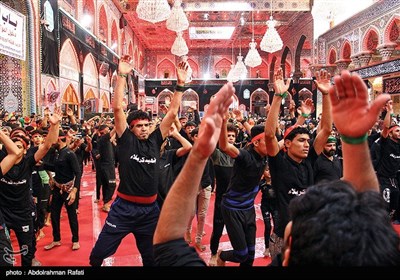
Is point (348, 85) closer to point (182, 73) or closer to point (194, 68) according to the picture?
point (182, 73)

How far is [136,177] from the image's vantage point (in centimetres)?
312

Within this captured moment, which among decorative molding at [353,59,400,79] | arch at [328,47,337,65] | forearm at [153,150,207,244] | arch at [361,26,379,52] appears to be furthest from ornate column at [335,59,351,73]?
forearm at [153,150,207,244]

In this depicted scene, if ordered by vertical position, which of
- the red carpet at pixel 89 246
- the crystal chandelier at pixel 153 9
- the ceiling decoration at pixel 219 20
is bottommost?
the red carpet at pixel 89 246

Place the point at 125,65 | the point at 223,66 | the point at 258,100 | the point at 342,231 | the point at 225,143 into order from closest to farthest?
1. the point at 342,231
2. the point at 225,143
3. the point at 125,65
4. the point at 258,100
5. the point at 223,66

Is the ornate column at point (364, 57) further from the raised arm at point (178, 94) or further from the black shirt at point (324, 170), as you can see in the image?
the raised arm at point (178, 94)

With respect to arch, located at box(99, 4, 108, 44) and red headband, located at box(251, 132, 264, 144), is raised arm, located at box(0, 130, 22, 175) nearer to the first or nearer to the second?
red headband, located at box(251, 132, 264, 144)

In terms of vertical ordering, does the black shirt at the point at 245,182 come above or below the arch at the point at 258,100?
below

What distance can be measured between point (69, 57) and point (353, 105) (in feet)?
43.6

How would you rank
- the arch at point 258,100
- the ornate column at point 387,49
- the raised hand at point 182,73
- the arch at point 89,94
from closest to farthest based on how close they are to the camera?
the raised hand at point 182,73 → the ornate column at point 387,49 → the arch at point 89,94 → the arch at point 258,100

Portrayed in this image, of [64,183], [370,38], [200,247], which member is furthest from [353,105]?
[370,38]

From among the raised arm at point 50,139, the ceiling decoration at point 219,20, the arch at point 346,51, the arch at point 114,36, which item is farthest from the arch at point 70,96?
the arch at point 346,51

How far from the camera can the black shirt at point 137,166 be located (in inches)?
123

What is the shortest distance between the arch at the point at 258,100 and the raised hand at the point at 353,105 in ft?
96.9

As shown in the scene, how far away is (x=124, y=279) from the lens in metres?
0.90
